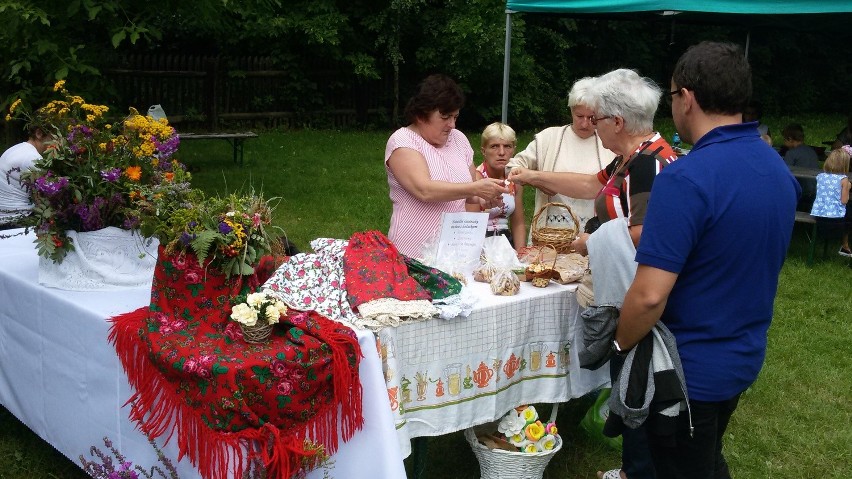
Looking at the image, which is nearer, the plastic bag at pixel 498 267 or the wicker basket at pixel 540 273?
the plastic bag at pixel 498 267

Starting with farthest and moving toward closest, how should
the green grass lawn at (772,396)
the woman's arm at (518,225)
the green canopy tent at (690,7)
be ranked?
the green canopy tent at (690,7)
the woman's arm at (518,225)
the green grass lawn at (772,396)

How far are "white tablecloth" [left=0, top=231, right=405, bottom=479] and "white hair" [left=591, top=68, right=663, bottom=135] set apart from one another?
1083 millimetres

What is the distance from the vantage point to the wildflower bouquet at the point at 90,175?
2990mm

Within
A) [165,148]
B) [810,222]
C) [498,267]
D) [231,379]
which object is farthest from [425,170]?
[810,222]

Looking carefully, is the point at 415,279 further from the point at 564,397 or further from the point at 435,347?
the point at 564,397

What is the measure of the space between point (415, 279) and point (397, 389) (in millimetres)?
391

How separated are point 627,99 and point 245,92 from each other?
42.5ft

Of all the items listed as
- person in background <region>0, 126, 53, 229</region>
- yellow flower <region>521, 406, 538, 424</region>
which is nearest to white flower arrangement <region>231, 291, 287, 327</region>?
yellow flower <region>521, 406, 538, 424</region>

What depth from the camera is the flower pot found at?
121 inches

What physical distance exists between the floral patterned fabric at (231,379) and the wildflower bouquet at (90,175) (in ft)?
1.77

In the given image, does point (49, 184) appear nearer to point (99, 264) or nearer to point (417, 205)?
point (99, 264)

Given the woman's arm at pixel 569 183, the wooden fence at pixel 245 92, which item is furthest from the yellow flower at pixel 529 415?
the wooden fence at pixel 245 92

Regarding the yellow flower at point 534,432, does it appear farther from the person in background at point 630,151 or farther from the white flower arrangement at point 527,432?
the person in background at point 630,151

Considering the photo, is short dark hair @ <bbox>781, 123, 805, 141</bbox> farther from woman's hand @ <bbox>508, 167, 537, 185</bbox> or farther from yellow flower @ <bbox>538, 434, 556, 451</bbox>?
yellow flower @ <bbox>538, 434, 556, 451</bbox>
